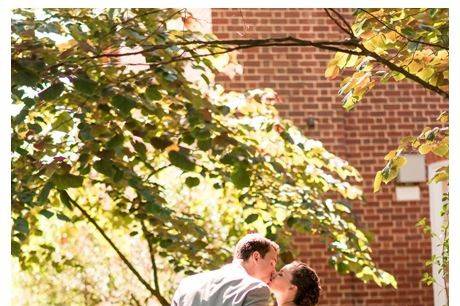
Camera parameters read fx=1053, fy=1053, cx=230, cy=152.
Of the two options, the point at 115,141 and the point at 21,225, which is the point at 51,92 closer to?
the point at 115,141

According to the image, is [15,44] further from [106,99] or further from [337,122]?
[337,122]

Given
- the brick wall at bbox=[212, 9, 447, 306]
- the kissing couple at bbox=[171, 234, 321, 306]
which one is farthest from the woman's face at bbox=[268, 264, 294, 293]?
the brick wall at bbox=[212, 9, 447, 306]

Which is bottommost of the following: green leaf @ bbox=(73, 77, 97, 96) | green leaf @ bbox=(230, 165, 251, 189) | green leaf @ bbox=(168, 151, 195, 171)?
green leaf @ bbox=(230, 165, 251, 189)

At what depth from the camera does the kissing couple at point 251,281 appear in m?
4.87

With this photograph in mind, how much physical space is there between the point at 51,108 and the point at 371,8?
2.68 meters

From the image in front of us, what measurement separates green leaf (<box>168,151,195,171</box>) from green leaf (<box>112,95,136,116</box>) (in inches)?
19.9

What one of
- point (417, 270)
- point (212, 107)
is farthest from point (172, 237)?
point (417, 270)

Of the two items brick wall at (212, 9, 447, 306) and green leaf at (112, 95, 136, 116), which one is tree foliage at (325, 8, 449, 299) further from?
brick wall at (212, 9, 447, 306)

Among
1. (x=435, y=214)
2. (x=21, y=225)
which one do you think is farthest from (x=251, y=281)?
(x=435, y=214)

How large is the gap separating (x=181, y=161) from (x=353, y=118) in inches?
191

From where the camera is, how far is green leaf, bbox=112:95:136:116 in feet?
19.3

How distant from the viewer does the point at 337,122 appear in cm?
1081

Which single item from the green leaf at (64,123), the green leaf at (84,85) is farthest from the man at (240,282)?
the green leaf at (64,123)

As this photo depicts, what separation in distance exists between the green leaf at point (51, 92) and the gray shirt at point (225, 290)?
1304 mm
